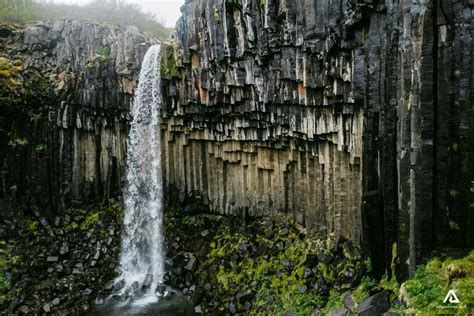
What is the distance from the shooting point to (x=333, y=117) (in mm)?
14141

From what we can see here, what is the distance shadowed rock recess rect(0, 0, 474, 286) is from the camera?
9.48 metres

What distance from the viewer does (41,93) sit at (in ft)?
74.5

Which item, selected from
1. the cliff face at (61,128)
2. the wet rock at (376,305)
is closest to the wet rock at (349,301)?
the wet rock at (376,305)

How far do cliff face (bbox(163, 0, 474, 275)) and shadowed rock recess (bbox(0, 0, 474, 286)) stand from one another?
0.13 ft

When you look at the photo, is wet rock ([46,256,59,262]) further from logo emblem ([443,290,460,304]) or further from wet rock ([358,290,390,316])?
logo emblem ([443,290,460,304])

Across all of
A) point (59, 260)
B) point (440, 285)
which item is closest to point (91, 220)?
point (59, 260)

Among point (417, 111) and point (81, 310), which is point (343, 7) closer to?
point (417, 111)

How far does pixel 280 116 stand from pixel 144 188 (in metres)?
9.00

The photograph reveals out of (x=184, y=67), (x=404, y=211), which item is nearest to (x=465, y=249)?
(x=404, y=211)

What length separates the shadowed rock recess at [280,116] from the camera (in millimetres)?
9484

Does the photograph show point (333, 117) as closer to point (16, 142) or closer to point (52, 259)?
point (52, 259)

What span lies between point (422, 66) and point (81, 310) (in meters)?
14.8

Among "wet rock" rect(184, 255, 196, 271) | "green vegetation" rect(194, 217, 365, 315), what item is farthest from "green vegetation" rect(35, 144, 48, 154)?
"green vegetation" rect(194, 217, 365, 315)

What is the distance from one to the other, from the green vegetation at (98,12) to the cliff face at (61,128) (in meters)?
6.24
